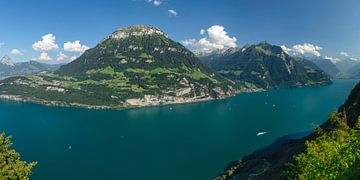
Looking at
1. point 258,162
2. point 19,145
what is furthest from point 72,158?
point 258,162

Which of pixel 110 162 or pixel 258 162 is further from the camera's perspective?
pixel 110 162

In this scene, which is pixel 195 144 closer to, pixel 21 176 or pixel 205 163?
pixel 205 163

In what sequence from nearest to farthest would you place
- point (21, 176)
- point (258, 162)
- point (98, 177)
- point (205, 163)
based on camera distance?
point (21, 176)
point (258, 162)
point (98, 177)
point (205, 163)

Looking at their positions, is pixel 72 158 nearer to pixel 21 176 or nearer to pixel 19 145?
pixel 19 145

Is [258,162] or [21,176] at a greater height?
[21,176]

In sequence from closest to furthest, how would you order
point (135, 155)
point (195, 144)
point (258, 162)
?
1. point (258, 162)
2. point (135, 155)
3. point (195, 144)

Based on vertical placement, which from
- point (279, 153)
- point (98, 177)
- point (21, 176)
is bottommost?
point (98, 177)

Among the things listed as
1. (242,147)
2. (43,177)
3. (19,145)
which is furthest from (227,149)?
(19,145)

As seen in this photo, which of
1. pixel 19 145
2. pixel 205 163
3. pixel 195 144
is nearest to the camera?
pixel 205 163

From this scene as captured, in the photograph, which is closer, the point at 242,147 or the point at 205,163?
the point at 205,163
